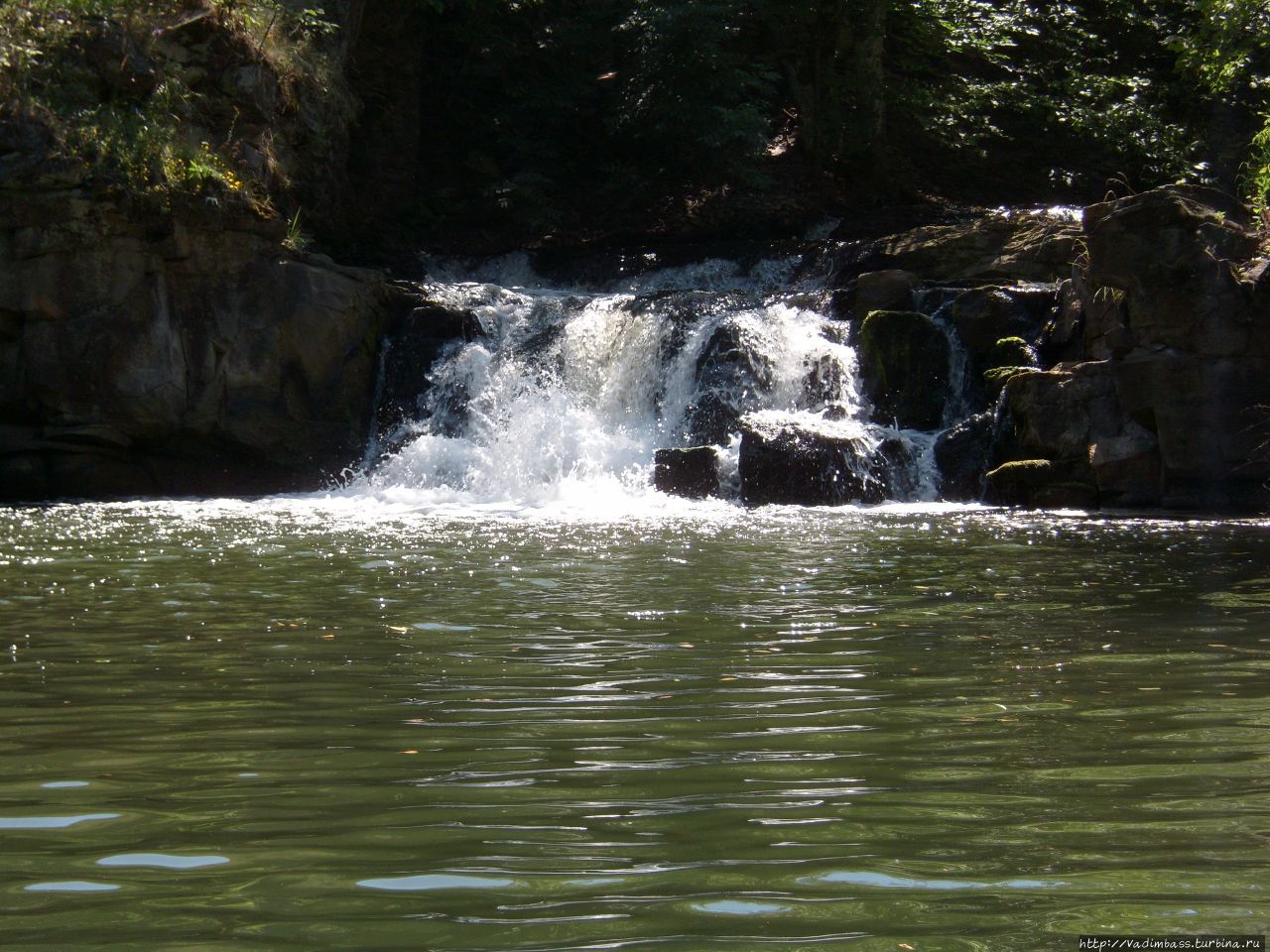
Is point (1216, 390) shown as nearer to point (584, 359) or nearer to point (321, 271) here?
point (584, 359)

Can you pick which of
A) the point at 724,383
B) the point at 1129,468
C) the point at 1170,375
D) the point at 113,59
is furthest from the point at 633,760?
the point at 113,59

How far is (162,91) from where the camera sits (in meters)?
17.5

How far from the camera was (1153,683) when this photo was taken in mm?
5211

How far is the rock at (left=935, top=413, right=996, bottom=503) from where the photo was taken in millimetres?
15141

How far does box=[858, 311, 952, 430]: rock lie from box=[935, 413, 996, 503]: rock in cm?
102

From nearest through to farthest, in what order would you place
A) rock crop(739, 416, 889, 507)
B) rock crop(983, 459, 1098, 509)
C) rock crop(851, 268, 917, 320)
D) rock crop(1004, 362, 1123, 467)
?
rock crop(983, 459, 1098, 509), rock crop(1004, 362, 1123, 467), rock crop(739, 416, 889, 507), rock crop(851, 268, 917, 320)

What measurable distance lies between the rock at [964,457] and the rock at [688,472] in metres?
2.45

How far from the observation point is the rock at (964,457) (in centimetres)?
1514

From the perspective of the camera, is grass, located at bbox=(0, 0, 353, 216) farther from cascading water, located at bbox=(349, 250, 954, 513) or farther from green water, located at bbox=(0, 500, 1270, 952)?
green water, located at bbox=(0, 500, 1270, 952)

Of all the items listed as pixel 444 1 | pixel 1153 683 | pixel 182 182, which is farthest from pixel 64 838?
pixel 444 1

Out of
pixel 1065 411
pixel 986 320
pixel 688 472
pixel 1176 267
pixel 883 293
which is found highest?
pixel 883 293

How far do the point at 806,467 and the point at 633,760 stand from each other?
35.7ft

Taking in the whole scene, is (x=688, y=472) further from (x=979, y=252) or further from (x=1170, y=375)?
(x=979, y=252)

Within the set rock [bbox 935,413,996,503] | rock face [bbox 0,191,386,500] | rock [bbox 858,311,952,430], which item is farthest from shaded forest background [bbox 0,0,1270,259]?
rock [bbox 935,413,996,503]
